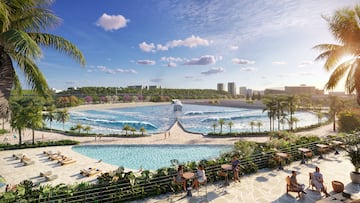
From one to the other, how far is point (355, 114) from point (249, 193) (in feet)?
85.1

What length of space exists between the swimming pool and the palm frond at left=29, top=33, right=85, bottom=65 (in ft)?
40.6

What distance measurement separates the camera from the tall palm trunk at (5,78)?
16.6 ft

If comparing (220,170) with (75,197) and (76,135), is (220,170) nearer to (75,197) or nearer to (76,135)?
(75,197)

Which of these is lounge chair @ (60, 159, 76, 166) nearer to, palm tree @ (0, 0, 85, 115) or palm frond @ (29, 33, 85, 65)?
palm tree @ (0, 0, 85, 115)

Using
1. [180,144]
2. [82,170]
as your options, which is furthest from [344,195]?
[180,144]

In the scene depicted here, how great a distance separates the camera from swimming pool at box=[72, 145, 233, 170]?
17.3 m

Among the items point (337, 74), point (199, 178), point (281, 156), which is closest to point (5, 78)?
point (199, 178)

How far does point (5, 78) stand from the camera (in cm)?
517

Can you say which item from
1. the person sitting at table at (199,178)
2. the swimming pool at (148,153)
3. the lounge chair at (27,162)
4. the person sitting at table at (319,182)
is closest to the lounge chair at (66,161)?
the lounge chair at (27,162)

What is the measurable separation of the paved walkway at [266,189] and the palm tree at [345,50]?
3.73 meters

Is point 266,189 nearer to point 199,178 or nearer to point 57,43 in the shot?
point 199,178

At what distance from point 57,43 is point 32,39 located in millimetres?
1078

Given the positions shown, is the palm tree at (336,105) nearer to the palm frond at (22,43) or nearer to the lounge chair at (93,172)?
the lounge chair at (93,172)

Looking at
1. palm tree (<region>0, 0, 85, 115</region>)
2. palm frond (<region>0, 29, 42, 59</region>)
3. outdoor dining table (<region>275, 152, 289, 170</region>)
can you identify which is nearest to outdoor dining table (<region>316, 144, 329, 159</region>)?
outdoor dining table (<region>275, 152, 289, 170</region>)
